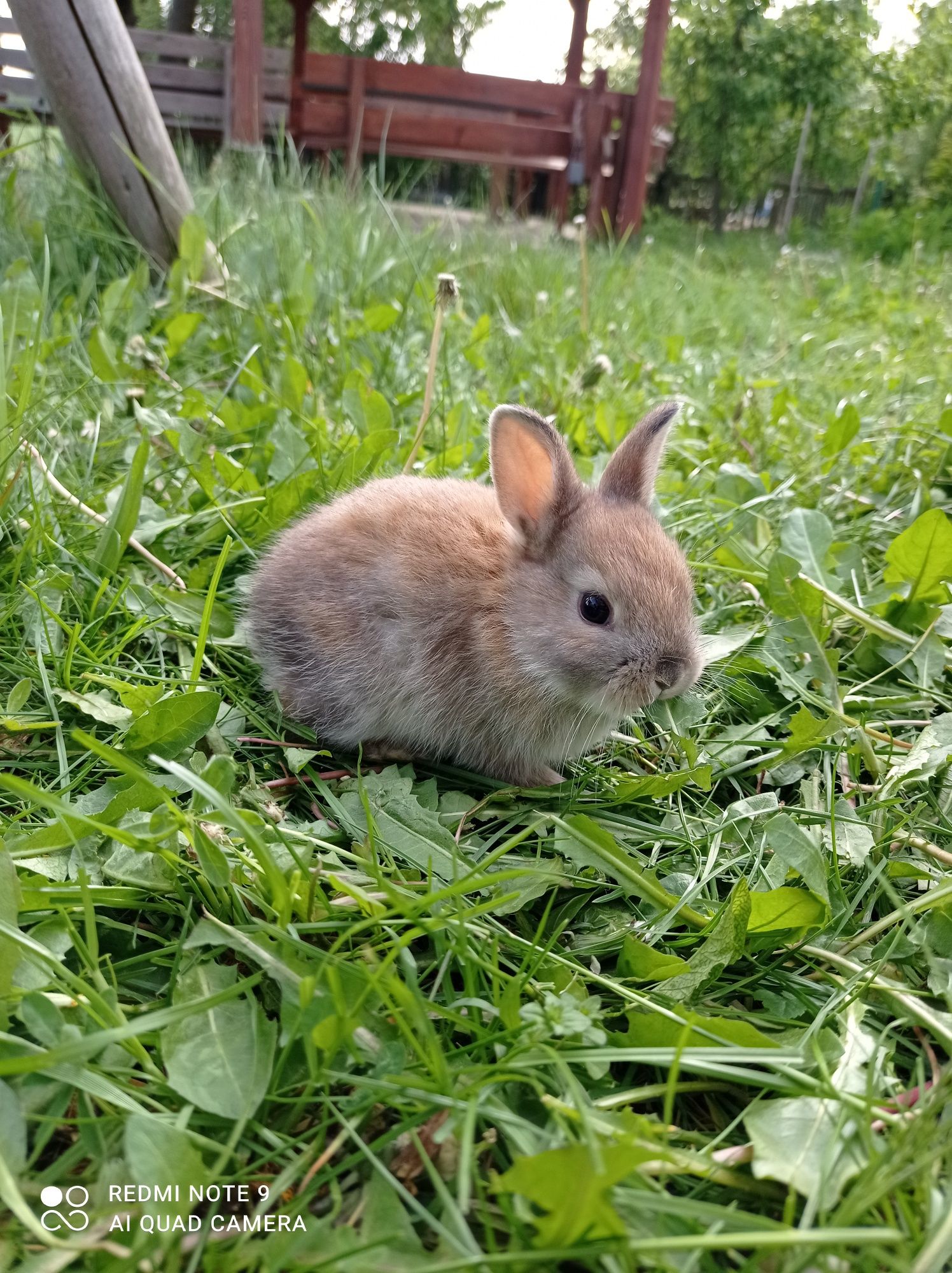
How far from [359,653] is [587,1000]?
1278 mm

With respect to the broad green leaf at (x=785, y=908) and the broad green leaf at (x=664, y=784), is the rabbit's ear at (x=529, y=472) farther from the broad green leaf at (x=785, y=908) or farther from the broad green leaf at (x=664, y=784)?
the broad green leaf at (x=785, y=908)

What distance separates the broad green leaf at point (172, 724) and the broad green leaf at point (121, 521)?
2.29ft

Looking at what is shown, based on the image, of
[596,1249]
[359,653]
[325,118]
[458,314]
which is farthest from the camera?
[325,118]

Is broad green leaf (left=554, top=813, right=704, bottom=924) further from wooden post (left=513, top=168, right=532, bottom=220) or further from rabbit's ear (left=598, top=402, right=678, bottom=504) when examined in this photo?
wooden post (left=513, top=168, right=532, bottom=220)

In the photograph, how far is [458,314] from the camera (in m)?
5.00

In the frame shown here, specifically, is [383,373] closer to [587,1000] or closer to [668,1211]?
[587,1000]

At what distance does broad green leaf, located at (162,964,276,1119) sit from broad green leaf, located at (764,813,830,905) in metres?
1.07

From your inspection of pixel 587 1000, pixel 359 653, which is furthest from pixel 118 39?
pixel 587 1000

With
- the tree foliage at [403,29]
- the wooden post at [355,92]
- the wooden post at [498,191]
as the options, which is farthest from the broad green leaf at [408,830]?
the tree foliage at [403,29]

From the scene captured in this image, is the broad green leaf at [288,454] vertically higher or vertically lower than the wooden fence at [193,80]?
lower

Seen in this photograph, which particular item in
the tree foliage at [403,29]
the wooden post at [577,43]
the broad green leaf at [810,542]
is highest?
the tree foliage at [403,29]

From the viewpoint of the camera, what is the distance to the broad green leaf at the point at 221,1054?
4.31ft

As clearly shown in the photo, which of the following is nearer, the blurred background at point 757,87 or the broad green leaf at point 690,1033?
the broad green leaf at point 690,1033

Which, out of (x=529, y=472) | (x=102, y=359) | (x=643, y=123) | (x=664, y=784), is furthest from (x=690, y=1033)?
(x=643, y=123)
